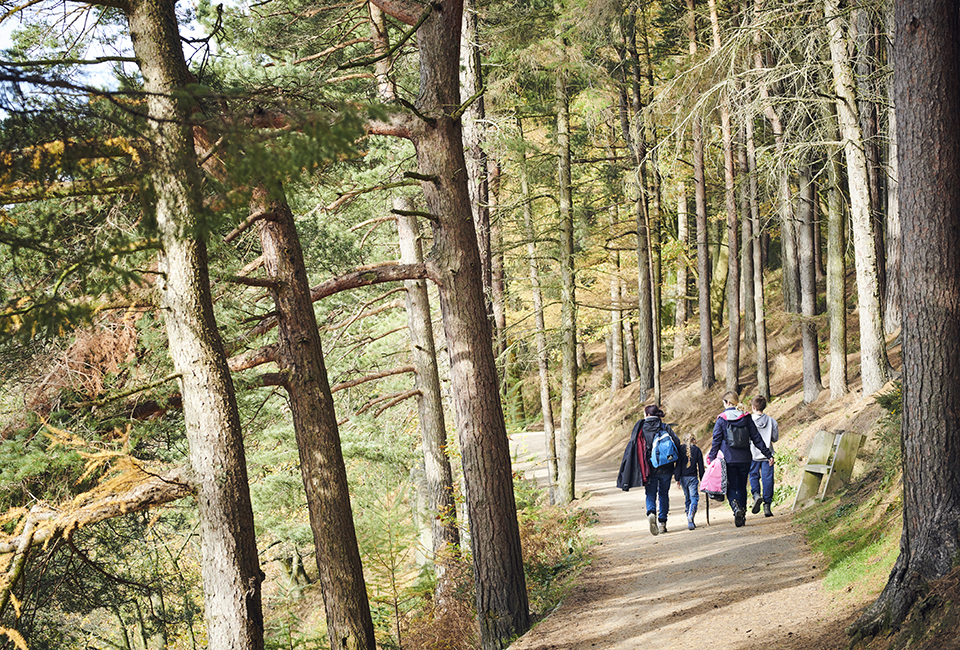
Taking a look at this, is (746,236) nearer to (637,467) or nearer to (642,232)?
(642,232)

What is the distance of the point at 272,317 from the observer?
329 inches

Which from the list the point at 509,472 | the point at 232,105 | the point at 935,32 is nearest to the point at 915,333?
the point at 935,32

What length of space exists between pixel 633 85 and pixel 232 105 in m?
18.1

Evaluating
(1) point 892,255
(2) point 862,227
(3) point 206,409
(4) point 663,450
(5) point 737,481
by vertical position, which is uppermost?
(2) point 862,227

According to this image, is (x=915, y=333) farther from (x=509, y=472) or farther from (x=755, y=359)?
(x=755, y=359)

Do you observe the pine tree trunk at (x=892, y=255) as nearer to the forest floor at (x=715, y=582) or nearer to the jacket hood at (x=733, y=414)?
the forest floor at (x=715, y=582)

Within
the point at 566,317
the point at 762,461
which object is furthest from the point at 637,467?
the point at 566,317

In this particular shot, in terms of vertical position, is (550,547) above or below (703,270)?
below

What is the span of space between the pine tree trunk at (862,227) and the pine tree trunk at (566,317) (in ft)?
15.9

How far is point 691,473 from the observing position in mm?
10922

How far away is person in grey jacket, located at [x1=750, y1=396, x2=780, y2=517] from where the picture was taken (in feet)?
34.6

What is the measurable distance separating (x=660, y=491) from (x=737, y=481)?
41.9 inches

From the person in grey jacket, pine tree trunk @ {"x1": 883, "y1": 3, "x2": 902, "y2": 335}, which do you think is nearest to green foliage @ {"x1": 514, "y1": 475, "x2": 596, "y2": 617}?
the person in grey jacket

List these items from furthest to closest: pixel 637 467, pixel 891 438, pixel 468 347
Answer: pixel 637 467, pixel 891 438, pixel 468 347
